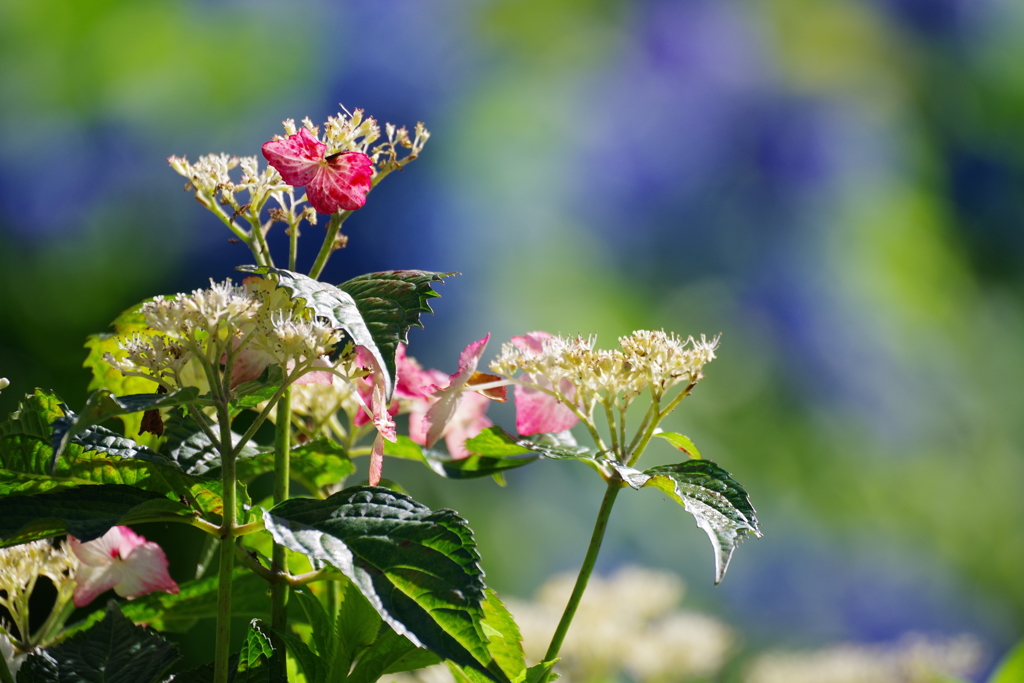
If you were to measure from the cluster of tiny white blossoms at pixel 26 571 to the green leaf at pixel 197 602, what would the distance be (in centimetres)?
2

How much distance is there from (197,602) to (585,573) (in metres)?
0.19

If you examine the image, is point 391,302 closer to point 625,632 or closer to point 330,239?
point 330,239

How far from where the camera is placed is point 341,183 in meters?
0.31

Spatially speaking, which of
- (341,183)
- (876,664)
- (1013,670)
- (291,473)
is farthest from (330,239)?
(876,664)

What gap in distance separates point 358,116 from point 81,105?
368cm

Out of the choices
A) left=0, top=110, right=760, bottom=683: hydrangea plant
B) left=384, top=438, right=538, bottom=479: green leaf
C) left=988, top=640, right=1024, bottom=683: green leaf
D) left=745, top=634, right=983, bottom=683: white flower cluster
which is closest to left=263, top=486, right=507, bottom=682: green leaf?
left=0, top=110, right=760, bottom=683: hydrangea plant

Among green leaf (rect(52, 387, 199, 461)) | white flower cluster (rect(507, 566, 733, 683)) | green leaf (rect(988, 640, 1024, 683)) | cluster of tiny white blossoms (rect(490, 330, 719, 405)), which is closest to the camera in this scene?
green leaf (rect(52, 387, 199, 461))

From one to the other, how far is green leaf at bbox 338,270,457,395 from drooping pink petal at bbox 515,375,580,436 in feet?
0.39

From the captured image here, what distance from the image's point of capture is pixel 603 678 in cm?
71

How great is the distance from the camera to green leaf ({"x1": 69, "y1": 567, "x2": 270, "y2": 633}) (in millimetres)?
375

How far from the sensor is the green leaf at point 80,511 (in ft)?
0.79

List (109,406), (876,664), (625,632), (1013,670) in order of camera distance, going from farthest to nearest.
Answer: (876,664) < (625,632) < (1013,670) < (109,406)

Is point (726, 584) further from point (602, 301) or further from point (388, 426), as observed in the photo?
point (388, 426)

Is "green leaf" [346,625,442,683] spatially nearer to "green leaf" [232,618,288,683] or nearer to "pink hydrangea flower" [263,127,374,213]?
"green leaf" [232,618,288,683]
